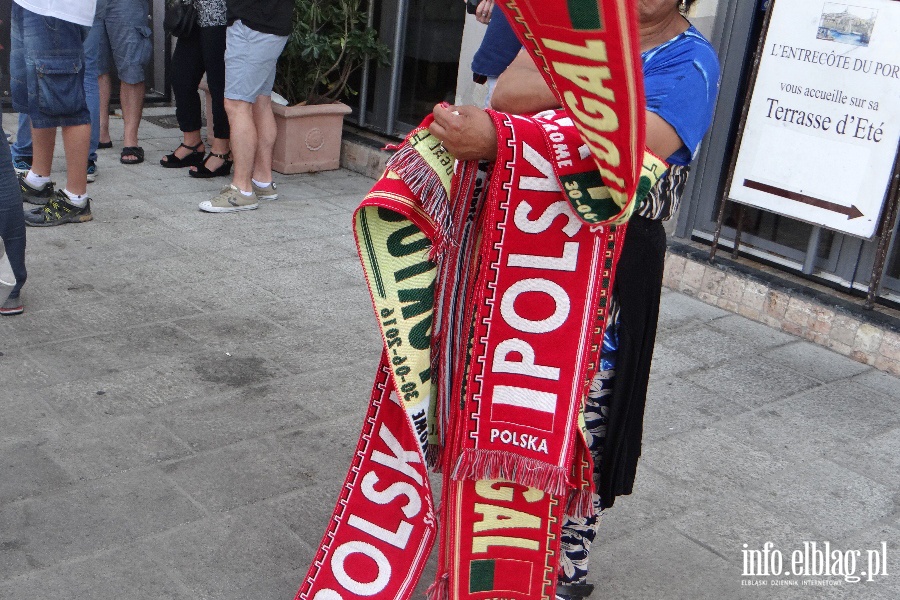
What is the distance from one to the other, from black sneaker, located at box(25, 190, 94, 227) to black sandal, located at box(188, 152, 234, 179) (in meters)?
1.20

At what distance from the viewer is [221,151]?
22.1 feet

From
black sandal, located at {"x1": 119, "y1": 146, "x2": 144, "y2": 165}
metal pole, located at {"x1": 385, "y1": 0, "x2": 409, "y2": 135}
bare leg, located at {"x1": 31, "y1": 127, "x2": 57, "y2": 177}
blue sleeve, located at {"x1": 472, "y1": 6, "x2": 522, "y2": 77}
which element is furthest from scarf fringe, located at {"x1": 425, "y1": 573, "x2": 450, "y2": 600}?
metal pole, located at {"x1": 385, "y1": 0, "x2": 409, "y2": 135}

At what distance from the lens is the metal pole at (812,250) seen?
492cm

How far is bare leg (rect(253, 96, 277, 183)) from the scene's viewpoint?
20.0 ft

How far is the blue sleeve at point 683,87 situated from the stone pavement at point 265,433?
55.8 inches

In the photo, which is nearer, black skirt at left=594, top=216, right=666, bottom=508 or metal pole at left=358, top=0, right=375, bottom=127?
black skirt at left=594, top=216, right=666, bottom=508

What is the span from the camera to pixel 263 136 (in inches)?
243

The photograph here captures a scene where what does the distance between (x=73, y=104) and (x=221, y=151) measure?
5.52 feet

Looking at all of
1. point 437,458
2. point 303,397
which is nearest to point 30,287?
point 303,397

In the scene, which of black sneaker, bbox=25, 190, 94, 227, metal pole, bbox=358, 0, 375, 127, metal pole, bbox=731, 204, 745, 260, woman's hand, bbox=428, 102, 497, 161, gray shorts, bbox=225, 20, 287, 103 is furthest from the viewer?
metal pole, bbox=358, 0, 375, 127

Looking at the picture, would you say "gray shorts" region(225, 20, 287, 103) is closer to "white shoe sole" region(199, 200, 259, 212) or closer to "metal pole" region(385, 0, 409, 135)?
"white shoe sole" region(199, 200, 259, 212)

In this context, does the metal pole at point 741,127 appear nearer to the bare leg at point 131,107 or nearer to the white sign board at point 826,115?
the white sign board at point 826,115

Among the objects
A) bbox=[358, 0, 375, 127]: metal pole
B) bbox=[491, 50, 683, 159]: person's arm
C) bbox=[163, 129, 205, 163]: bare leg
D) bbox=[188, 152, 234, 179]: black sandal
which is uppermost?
bbox=[491, 50, 683, 159]: person's arm

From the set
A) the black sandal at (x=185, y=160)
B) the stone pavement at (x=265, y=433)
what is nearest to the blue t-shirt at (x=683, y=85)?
the stone pavement at (x=265, y=433)
